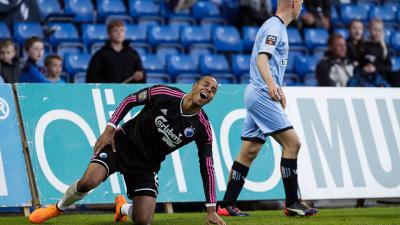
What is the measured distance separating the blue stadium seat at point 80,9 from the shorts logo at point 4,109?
6.60 m

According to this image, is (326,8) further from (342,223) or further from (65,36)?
(342,223)

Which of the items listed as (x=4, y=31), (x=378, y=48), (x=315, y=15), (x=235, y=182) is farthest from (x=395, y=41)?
(x=235, y=182)

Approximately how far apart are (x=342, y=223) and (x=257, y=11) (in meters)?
9.52

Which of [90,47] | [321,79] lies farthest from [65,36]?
[321,79]

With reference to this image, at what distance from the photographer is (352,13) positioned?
2053cm

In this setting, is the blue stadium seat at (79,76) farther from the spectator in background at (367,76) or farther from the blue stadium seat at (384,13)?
the blue stadium seat at (384,13)

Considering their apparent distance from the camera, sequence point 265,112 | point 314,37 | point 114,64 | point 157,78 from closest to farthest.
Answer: point 265,112 → point 114,64 → point 157,78 → point 314,37

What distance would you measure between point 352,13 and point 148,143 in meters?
12.4

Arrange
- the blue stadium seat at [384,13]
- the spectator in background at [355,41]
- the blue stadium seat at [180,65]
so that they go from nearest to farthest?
the spectator in background at [355,41] → the blue stadium seat at [180,65] → the blue stadium seat at [384,13]

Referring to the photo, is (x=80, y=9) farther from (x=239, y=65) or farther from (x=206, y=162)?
(x=206, y=162)

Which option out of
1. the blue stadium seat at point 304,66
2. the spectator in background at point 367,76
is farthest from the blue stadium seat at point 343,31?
the spectator in background at point 367,76

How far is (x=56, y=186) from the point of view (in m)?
10.7

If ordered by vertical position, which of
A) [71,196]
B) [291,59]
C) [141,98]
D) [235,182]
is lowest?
[235,182]

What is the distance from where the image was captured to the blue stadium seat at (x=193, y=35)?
58.2 feet
